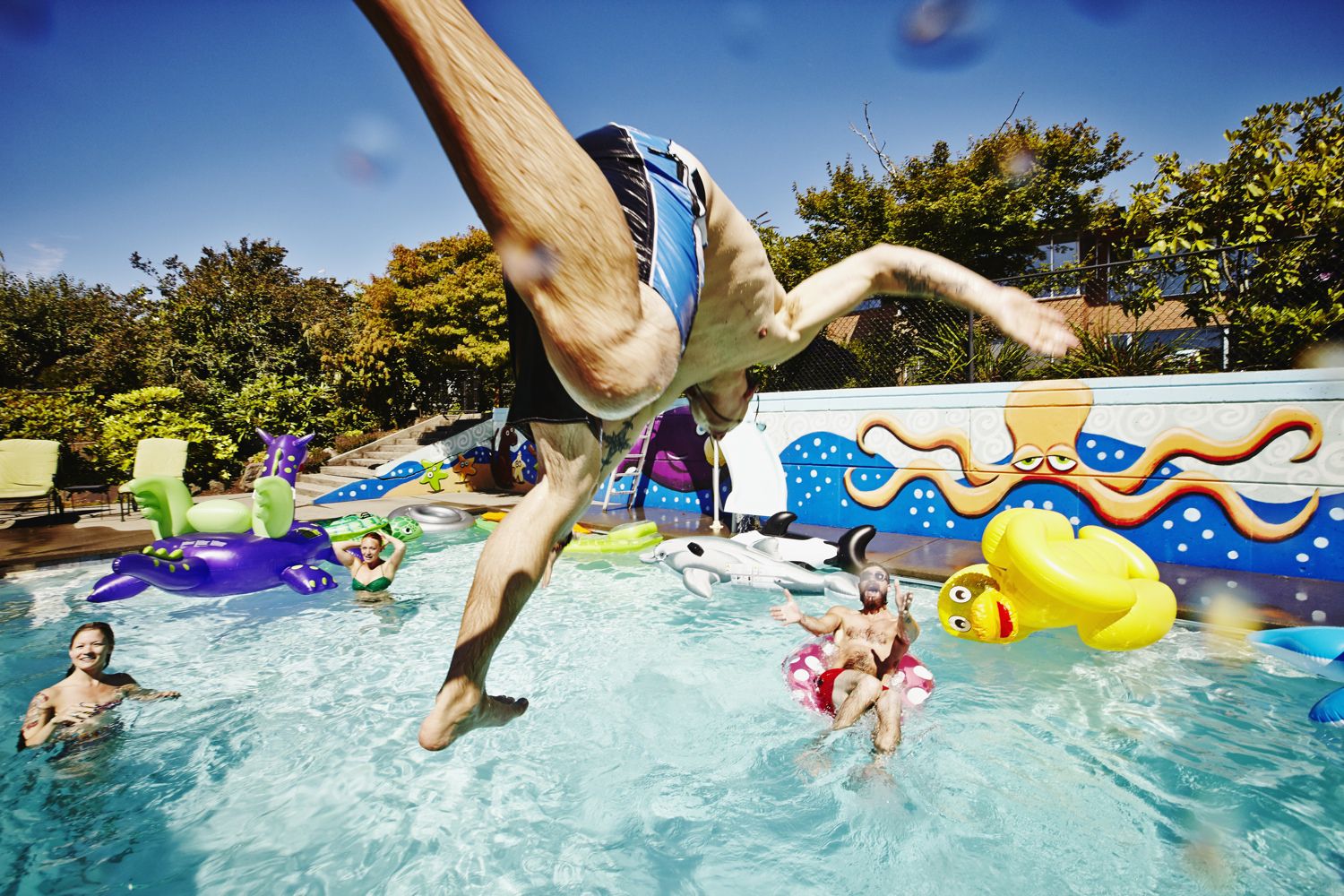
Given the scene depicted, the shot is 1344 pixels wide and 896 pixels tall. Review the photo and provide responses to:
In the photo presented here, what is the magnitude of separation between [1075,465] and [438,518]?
907 centimetres

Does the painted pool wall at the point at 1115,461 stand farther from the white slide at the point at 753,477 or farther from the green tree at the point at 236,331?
the green tree at the point at 236,331

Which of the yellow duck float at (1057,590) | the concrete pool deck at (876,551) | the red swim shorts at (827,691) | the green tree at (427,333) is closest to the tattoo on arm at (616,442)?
the red swim shorts at (827,691)

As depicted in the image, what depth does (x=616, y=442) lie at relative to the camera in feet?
4.30

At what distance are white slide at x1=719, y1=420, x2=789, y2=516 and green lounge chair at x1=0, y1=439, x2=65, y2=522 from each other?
1154 cm

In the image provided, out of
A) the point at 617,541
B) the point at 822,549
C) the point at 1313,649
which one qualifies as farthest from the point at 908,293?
the point at 617,541

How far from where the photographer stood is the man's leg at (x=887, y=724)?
3.91 metres

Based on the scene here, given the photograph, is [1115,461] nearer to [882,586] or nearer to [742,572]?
[742,572]

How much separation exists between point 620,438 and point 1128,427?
809 cm

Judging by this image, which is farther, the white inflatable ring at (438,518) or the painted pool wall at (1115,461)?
the white inflatable ring at (438,518)

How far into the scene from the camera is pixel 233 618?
6699 millimetres

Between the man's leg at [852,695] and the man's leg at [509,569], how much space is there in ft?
11.0

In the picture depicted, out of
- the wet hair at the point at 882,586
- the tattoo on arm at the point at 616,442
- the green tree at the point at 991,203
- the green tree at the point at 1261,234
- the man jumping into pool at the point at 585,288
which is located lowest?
the wet hair at the point at 882,586

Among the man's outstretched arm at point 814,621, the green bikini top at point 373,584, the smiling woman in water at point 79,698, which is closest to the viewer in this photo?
the smiling woman in water at point 79,698

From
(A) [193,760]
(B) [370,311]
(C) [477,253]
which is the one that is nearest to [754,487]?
(A) [193,760]
